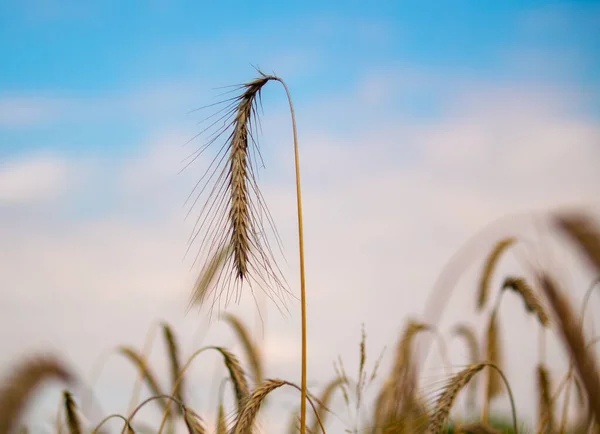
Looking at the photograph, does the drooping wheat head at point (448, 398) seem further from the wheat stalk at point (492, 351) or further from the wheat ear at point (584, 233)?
the wheat stalk at point (492, 351)

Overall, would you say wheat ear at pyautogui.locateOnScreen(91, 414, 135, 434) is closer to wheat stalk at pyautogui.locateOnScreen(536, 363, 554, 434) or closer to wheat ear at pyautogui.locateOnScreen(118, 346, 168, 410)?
wheat ear at pyautogui.locateOnScreen(118, 346, 168, 410)

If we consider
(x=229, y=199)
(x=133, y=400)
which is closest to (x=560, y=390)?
(x=229, y=199)

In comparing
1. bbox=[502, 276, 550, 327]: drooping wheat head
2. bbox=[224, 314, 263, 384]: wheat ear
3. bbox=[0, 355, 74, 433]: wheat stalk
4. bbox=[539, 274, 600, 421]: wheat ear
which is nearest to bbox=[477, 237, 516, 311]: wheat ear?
bbox=[502, 276, 550, 327]: drooping wheat head

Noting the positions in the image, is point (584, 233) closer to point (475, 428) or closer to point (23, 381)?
point (475, 428)

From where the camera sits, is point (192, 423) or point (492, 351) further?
point (492, 351)

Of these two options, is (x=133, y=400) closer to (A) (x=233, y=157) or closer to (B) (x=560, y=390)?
(A) (x=233, y=157)

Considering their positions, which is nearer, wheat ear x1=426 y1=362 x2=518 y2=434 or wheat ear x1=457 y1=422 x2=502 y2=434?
wheat ear x1=426 y1=362 x2=518 y2=434

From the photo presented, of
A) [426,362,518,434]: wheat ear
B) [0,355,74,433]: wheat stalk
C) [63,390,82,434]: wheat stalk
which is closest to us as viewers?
[0,355,74,433]: wheat stalk

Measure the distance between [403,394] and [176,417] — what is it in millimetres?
1390

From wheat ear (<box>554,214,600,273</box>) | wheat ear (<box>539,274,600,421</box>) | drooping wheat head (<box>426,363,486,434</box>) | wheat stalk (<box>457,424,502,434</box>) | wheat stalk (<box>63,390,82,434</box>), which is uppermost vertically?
wheat ear (<box>554,214,600,273</box>)

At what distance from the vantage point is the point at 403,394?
3340 mm

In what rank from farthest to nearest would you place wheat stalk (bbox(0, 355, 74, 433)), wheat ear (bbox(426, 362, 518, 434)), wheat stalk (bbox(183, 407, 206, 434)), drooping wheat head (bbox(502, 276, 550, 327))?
drooping wheat head (bbox(502, 276, 550, 327)) < wheat stalk (bbox(183, 407, 206, 434)) < wheat ear (bbox(426, 362, 518, 434)) < wheat stalk (bbox(0, 355, 74, 433))

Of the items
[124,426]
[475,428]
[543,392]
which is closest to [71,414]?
[124,426]

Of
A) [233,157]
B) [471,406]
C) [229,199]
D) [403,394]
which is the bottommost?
[471,406]
